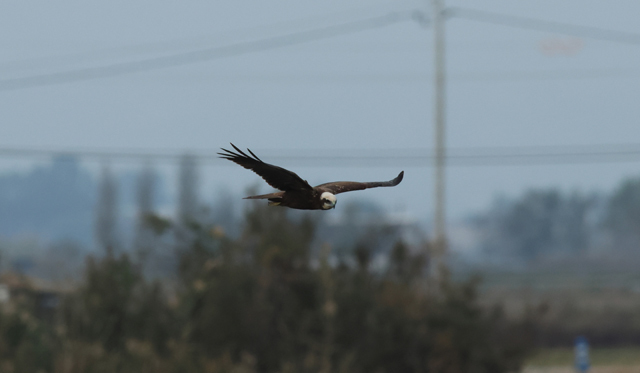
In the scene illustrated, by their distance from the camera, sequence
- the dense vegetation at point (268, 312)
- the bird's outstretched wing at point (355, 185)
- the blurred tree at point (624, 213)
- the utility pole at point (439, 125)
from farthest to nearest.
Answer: the blurred tree at point (624, 213) → the utility pole at point (439, 125) → the dense vegetation at point (268, 312) → the bird's outstretched wing at point (355, 185)

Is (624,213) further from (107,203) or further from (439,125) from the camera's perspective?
(439,125)

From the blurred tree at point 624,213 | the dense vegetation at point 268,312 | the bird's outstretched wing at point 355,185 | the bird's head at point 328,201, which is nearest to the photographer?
the bird's head at point 328,201

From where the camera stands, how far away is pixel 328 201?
373 cm

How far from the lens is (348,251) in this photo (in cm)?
1864

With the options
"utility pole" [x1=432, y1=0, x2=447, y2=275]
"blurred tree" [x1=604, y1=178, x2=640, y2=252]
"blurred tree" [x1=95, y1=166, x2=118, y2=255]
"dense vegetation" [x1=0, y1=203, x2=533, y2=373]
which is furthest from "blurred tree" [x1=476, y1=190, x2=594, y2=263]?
"dense vegetation" [x1=0, y1=203, x2=533, y2=373]

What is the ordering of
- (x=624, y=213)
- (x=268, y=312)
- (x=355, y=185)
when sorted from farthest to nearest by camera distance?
(x=624, y=213) < (x=268, y=312) < (x=355, y=185)

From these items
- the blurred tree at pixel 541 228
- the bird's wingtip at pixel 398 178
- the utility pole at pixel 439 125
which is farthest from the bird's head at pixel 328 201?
the blurred tree at pixel 541 228

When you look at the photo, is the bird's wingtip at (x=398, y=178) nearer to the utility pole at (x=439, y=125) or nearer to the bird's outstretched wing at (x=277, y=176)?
the bird's outstretched wing at (x=277, y=176)

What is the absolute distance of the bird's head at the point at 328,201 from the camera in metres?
3.72

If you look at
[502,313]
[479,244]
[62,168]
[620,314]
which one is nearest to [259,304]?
[502,313]

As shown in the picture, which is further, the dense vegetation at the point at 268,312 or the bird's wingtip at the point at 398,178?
the dense vegetation at the point at 268,312

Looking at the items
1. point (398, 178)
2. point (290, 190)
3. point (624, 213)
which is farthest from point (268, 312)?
point (624, 213)

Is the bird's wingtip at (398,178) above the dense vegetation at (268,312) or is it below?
above

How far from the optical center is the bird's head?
3719 mm
